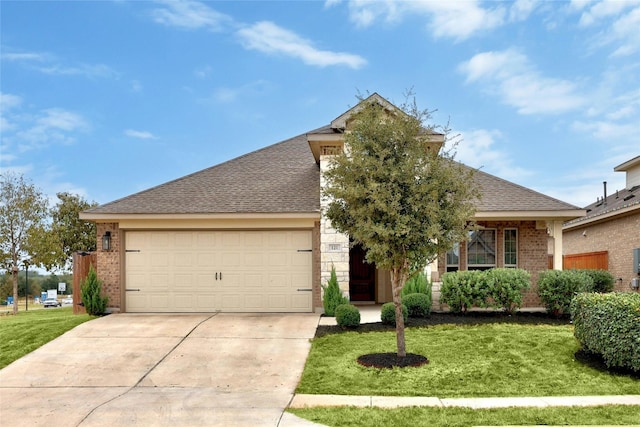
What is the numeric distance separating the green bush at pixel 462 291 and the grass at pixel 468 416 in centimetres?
652

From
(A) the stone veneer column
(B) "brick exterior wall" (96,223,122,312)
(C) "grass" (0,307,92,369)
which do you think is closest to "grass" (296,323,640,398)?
(A) the stone veneer column

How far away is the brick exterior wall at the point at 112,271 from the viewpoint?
1498 cm

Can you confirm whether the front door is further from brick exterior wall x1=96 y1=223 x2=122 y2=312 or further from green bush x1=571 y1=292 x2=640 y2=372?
green bush x1=571 y1=292 x2=640 y2=372

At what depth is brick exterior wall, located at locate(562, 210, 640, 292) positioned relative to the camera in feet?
62.6

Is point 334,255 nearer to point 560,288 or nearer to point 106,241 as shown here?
point 560,288

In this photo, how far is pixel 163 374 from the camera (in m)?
9.43

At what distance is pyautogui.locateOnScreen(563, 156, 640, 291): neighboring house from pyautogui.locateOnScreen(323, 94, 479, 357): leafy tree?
472 inches

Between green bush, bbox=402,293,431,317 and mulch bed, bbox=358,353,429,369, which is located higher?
green bush, bbox=402,293,431,317

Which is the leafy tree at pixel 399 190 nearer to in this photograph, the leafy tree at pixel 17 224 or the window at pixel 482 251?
the window at pixel 482 251

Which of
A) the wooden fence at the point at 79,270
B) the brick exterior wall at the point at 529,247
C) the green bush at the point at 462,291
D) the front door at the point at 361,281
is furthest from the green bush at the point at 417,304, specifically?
the wooden fence at the point at 79,270

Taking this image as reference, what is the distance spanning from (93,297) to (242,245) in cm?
413

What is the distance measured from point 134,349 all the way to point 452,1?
1078 cm

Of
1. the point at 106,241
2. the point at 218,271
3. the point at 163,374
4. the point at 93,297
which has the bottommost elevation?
the point at 163,374

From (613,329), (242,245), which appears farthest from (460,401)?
(242,245)
